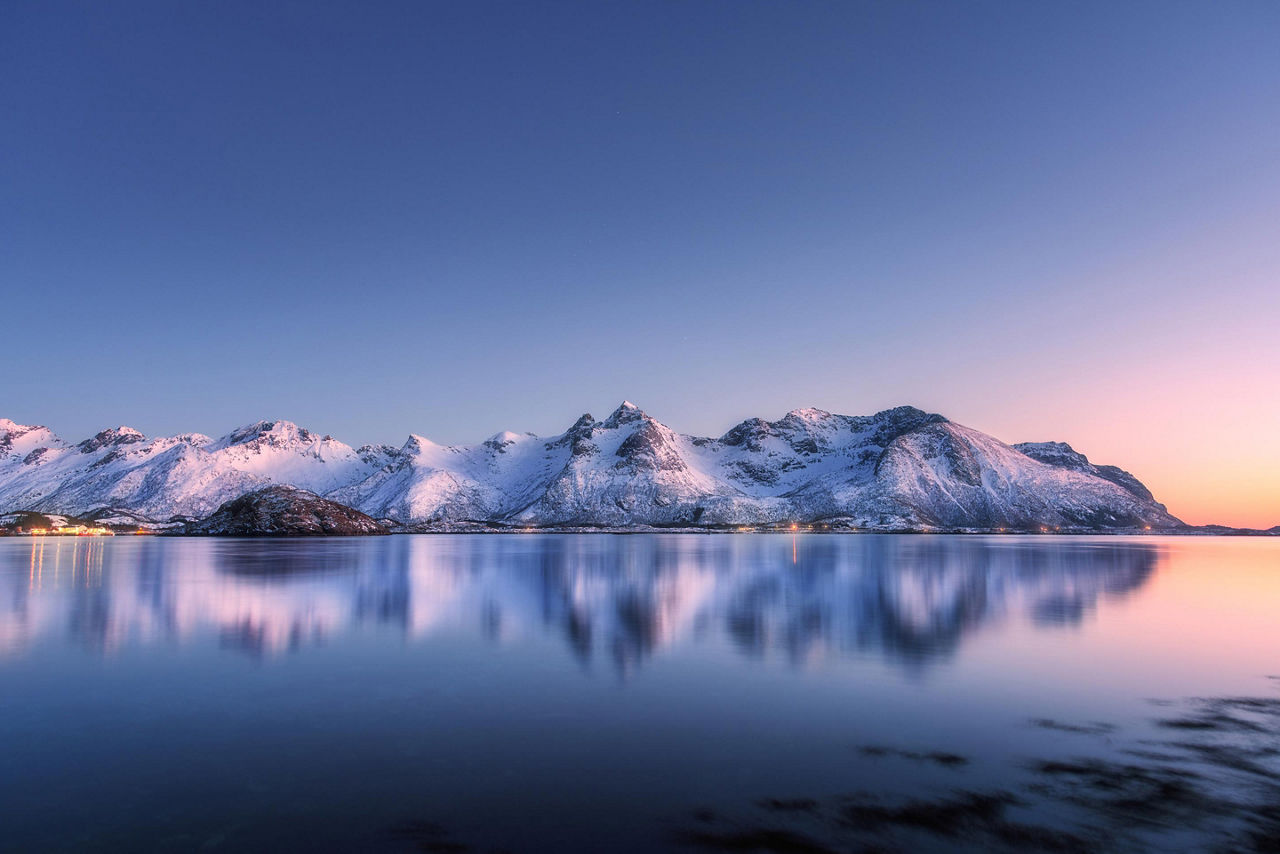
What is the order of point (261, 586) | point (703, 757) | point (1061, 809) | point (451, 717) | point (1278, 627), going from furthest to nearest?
point (261, 586)
point (1278, 627)
point (451, 717)
point (703, 757)
point (1061, 809)

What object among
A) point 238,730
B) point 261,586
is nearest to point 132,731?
point 238,730

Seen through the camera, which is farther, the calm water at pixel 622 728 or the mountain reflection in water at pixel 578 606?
the mountain reflection in water at pixel 578 606

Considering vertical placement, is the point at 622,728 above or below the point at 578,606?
above

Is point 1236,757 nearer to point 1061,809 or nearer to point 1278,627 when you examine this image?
point 1061,809

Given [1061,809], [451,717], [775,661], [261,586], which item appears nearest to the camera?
[1061,809]

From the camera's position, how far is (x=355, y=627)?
33.1m

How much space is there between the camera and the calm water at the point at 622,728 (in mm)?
11328

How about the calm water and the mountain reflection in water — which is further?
the mountain reflection in water

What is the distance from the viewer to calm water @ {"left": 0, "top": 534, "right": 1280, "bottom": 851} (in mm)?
11328

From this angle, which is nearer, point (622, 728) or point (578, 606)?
point (622, 728)

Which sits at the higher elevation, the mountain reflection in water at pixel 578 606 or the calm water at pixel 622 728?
the calm water at pixel 622 728

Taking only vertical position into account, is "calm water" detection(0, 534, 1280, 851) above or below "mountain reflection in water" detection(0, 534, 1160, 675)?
above

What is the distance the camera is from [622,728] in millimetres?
16781

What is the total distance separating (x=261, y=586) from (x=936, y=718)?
4978 centimetres
